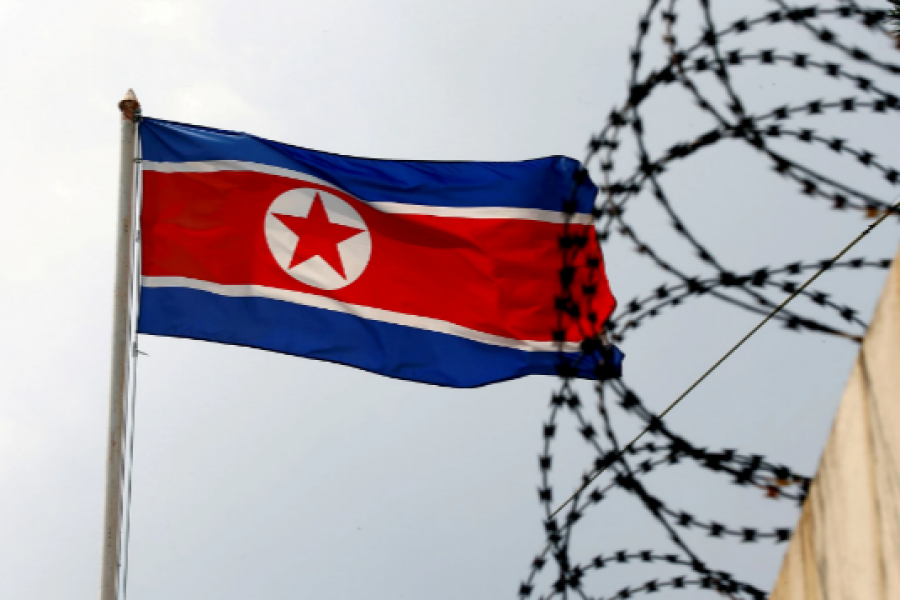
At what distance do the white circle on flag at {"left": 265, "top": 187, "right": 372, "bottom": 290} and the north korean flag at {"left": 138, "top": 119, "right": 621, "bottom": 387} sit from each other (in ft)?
0.04

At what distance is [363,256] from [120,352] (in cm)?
244

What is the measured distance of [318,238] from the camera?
9.49 meters

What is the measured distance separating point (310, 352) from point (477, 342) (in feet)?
4.56

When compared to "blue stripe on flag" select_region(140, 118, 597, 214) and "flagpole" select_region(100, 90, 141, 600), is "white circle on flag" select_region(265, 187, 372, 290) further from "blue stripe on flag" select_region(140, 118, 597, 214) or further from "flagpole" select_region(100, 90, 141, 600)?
"flagpole" select_region(100, 90, 141, 600)

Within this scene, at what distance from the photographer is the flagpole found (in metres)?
7.25

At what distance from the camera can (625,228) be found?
19.3ft

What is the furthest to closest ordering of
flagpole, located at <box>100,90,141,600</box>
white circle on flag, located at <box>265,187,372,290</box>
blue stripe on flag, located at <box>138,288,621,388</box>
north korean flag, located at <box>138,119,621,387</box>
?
white circle on flag, located at <box>265,187,372,290</box>
north korean flag, located at <box>138,119,621,387</box>
blue stripe on flag, located at <box>138,288,621,388</box>
flagpole, located at <box>100,90,141,600</box>

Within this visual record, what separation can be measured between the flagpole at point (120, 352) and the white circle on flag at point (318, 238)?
1.28 m

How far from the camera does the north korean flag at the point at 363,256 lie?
899cm

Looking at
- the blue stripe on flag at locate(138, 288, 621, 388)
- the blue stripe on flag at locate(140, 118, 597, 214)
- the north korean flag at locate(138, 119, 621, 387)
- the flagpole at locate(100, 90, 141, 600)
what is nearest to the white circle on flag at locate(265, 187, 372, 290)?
the north korean flag at locate(138, 119, 621, 387)

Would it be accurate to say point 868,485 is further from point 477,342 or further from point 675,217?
point 477,342

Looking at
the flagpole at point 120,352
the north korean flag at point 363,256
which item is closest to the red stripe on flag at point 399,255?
the north korean flag at point 363,256

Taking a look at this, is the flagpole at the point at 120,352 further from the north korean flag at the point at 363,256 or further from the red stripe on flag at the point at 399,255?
the red stripe on flag at the point at 399,255

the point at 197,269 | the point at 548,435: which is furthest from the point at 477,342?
the point at 548,435
